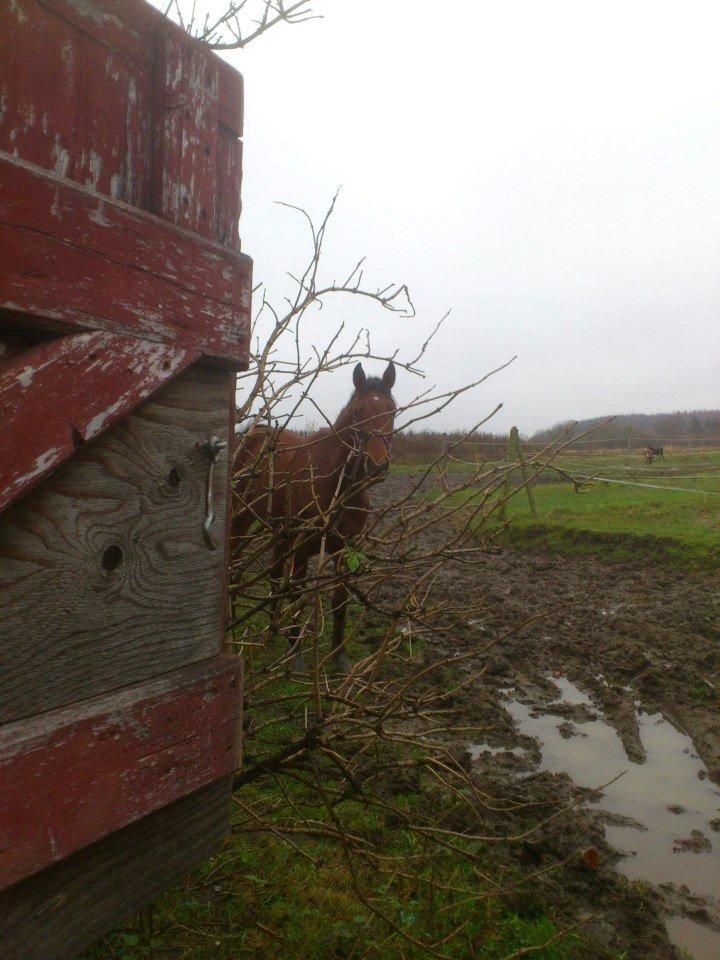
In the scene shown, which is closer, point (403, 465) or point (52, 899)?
point (52, 899)

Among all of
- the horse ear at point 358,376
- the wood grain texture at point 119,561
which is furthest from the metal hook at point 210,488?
the horse ear at point 358,376

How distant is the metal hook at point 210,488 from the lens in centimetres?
103

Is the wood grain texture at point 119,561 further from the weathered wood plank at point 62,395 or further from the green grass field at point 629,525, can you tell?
the green grass field at point 629,525

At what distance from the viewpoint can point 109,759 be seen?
2.80 feet

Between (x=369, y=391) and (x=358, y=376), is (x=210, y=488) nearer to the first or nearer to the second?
(x=369, y=391)

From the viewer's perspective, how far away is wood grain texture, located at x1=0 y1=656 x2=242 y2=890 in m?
0.74

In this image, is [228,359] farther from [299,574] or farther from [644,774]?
[299,574]

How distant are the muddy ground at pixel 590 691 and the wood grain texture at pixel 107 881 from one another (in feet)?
3.04

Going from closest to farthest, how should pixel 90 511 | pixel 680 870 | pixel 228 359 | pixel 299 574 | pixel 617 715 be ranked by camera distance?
pixel 90 511
pixel 228 359
pixel 680 870
pixel 617 715
pixel 299 574

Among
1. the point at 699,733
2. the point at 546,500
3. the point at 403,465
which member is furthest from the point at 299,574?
the point at 403,465

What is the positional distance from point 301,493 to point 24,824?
16.2ft

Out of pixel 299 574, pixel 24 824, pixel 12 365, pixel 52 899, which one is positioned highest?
pixel 12 365

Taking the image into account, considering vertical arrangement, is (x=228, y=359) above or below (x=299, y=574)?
above

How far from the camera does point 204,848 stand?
3.58ft
